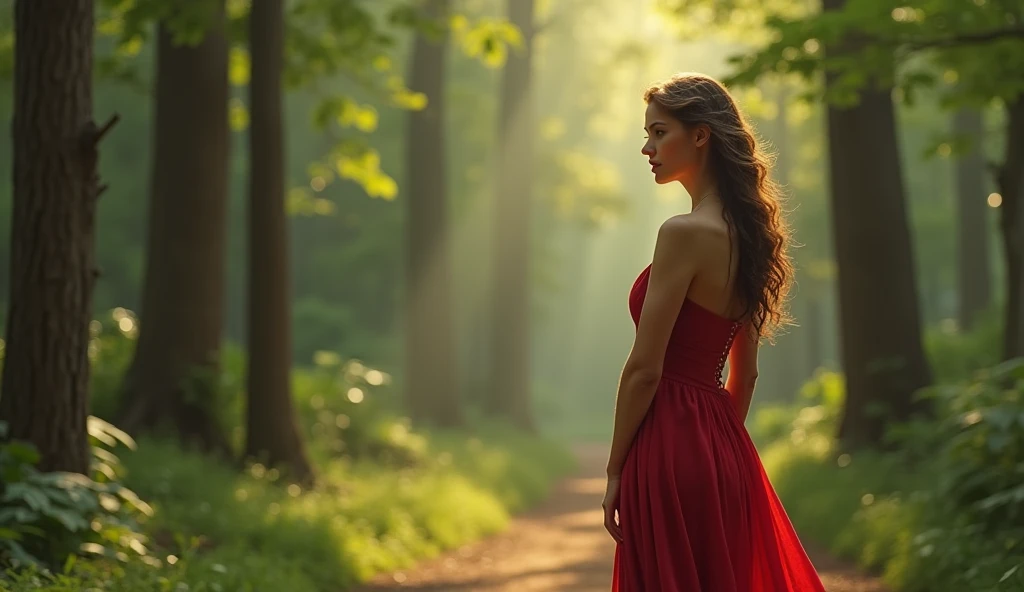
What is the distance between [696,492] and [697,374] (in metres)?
0.38

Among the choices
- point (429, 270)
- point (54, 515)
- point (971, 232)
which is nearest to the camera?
point (54, 515)

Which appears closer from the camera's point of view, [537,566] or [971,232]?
[537,566]

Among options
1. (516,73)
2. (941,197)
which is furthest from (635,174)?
(516,73)

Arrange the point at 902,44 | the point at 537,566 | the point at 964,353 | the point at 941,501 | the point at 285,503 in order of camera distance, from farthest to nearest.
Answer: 1. the point at 964,353
2. the point at 537,566
3. the point at 285,503
4. the point at 902,44
5. the point at 941,501

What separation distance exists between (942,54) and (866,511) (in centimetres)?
356

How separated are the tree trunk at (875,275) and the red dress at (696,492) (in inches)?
331

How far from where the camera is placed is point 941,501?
790 cm

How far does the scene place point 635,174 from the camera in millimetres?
67438

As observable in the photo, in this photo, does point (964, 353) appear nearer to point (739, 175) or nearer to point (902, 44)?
point (902, 44)

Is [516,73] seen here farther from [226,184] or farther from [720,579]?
[720,579]

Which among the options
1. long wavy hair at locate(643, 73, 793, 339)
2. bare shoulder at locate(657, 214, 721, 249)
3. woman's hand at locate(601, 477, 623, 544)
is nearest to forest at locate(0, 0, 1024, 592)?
long wavy hair at locate(643, 73, 793, 339)

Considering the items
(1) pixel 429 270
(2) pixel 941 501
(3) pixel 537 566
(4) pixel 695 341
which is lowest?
(3) pixel 537 566

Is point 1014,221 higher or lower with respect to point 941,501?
higher

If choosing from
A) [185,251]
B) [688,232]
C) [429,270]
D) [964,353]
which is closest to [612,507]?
[688,232]
